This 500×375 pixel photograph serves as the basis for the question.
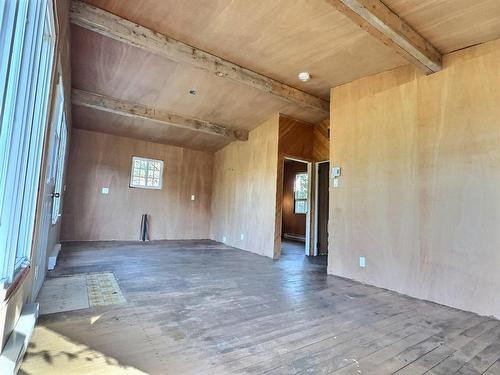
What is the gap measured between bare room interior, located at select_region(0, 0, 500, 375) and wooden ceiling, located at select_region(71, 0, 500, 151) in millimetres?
23

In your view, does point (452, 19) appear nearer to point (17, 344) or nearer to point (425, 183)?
point (425, 183)

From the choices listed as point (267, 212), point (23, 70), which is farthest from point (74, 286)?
point (267, 212)

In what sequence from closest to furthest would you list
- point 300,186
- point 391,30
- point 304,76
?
point 391,30 < point 304,76 < point 300,186

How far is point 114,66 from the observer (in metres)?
3.96

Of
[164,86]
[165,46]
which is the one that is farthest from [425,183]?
[164,86]

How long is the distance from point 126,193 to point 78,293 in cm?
428

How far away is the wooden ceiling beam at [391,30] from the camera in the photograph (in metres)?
2.37

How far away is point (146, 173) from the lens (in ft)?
23.1

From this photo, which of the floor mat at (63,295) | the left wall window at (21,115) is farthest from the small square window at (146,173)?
the left wall window at (21,115)

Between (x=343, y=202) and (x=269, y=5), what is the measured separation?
2697mm

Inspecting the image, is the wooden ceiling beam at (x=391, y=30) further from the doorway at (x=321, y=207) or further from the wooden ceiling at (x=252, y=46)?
the doorway at (x=321, y=207)

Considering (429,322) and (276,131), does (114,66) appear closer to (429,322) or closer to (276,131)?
(276,131)

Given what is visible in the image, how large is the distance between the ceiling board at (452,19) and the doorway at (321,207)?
332 centimetres

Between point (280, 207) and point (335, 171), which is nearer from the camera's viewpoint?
point (335, 171)
